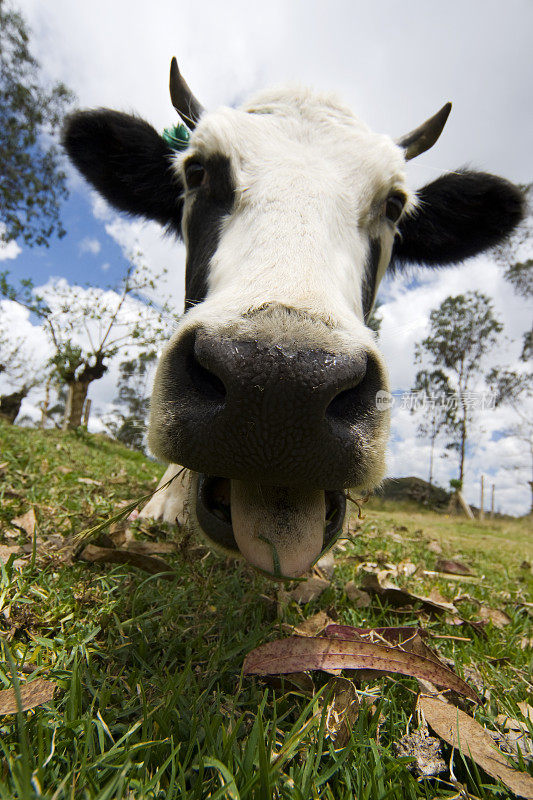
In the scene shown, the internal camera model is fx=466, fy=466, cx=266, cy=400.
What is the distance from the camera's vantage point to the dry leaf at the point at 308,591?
1827mm

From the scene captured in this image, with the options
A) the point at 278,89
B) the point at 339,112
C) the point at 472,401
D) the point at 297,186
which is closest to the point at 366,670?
the point at 472,401

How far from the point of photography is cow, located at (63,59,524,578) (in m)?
1.11

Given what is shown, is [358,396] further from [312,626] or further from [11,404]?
[11,404]

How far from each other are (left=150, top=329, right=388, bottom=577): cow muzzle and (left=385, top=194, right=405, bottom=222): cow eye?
5.19ft

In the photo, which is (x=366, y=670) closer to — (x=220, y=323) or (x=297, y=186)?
(x=220, y=323)

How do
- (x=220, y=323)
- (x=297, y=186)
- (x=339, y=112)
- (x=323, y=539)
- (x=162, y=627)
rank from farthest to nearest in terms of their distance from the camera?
1. (x=339, y=112)
2. (x=297, y=186)
3. (x=323, y=539)
4. (x=162, y=627)
5. (x=220, y=323)

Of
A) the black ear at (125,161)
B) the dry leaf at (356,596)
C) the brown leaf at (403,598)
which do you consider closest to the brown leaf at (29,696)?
the dry leaf at (356,596)

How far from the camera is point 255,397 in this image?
108 centimetres

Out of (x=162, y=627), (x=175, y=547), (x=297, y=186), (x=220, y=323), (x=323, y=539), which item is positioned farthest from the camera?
(x=175, y=547)

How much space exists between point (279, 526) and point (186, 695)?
46 centimetres

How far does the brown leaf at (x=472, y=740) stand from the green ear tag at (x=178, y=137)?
10.8 ft

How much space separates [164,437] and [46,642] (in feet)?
1.89

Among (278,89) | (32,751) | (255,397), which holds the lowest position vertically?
(32,751)

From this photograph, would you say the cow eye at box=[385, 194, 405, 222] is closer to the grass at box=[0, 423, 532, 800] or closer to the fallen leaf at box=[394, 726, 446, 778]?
the grass at box=[0, 423, 532, 800]
